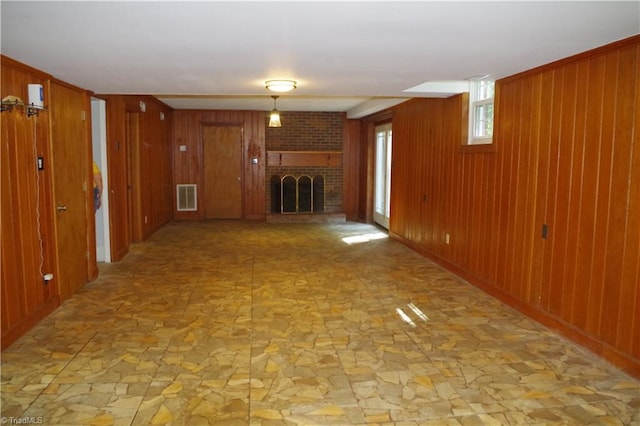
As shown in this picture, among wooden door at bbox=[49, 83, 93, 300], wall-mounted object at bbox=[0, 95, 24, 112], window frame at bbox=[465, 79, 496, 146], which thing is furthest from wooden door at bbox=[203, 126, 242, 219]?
wall-mounted object at bbox=[0, 95, 24, 112]

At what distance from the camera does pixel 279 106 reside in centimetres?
928

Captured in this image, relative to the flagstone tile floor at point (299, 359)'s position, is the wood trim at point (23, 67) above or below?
above

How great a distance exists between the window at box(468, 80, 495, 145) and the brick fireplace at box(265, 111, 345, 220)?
16.3 feet

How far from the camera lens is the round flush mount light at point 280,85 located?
4582mm

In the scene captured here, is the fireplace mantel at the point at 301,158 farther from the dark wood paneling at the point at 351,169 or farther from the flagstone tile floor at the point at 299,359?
the flagstone tile floor at the point at 299,359

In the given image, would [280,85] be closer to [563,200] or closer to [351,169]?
[563,200]

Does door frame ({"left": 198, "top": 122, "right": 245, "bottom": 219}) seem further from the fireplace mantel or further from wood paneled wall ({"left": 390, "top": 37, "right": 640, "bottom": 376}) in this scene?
wood paneled wall ({"left": 390, "top": 37, "right": 640, "bottom": 376})

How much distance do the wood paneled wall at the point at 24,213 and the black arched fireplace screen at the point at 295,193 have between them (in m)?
6.11

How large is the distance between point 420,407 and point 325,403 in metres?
0.53

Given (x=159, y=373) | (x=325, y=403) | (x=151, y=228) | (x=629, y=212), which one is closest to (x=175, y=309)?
(x=159, y=373)

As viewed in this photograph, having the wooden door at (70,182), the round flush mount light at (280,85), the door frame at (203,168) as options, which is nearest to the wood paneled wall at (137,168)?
the door frame at (203,168)

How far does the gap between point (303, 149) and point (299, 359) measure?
730 centimetres

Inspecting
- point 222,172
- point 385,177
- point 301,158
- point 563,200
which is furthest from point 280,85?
point 222,172

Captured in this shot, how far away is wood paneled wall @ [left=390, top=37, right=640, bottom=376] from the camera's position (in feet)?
10.2
